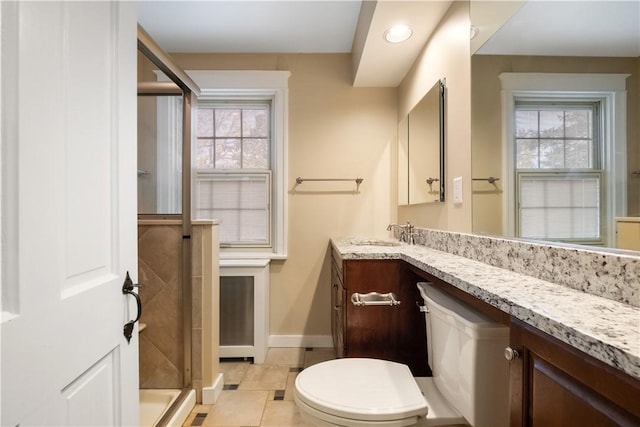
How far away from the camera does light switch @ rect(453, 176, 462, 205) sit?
1570 millimetres

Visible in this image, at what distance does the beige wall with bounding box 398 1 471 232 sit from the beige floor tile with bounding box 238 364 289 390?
1.42 meters

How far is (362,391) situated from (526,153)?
1002 mm

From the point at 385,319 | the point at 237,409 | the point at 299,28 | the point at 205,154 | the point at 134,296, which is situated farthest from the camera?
the point at 205,154

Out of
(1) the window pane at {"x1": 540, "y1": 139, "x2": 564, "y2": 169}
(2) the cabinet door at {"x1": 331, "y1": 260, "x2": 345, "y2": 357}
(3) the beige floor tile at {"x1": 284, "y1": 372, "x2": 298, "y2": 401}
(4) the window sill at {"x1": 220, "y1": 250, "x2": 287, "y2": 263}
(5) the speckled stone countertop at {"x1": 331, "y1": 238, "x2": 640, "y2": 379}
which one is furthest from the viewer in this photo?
(4) the window sill at {"x1": 220, "y1": 250, "x2": 287, "y2": 263}

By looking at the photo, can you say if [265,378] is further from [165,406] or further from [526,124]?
[526,124]

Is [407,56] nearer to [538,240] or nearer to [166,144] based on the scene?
[538,240]

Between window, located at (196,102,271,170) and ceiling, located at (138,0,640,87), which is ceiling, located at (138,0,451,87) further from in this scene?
window, located at (196,102,271,170)

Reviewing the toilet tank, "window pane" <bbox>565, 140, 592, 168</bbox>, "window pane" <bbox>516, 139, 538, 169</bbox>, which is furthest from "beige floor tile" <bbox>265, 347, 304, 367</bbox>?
"window pane" <bbox>565, 140, 592, 168</bbox>

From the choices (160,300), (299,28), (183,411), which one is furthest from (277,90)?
Result: (183,411)

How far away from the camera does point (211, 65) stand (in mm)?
2615

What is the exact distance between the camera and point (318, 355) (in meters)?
2.42

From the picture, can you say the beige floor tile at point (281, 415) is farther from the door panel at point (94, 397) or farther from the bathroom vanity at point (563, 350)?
the bathroom vanity at point (563, 350)

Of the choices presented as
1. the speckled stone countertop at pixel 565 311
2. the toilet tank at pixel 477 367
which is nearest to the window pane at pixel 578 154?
the speckled stone countertop at pixel 565 311

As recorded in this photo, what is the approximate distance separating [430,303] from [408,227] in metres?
1.13
